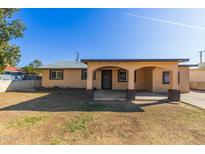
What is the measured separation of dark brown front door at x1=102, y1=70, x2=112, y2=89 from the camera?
1620 cm

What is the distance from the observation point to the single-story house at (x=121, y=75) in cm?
1002

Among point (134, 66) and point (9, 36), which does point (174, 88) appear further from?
point (9, 36)

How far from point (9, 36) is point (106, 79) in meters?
9.80

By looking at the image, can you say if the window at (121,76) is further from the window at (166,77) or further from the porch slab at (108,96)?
the window at (166,77)

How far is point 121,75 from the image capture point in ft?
52.5

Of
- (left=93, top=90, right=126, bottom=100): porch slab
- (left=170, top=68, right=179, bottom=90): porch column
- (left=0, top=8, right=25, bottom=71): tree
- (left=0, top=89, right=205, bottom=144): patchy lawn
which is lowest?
(left=0, top=89, right=205, bottom=144): patchy lawn

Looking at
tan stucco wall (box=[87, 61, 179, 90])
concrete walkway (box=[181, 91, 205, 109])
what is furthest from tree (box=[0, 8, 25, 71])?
concrete walkway (box=[181, 91, 205, 109])

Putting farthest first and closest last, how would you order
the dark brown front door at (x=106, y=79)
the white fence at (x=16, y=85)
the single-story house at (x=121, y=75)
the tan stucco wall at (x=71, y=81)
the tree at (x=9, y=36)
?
the tan stucco wall at (x=71, y=81), the dark brown front door at (x=106, y=79), the white fence at (x=16, y=85), the tree at (x=9, y=36), the single-story house at (x=121, y=75)

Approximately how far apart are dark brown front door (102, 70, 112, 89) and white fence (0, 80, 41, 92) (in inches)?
367

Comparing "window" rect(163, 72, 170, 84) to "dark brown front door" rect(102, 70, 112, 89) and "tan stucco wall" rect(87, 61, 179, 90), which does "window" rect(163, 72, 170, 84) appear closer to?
"tan stucco wall" rect(87, 61, 179, 90)

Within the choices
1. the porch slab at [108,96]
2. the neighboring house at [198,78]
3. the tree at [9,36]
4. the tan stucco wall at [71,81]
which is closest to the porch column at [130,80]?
the porch slab at [108,96]

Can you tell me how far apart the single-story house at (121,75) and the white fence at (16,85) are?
5.87ft
